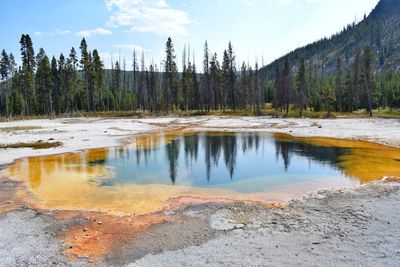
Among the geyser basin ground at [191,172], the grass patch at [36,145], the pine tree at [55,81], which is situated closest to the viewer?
the geyser basin ground at [191,172]

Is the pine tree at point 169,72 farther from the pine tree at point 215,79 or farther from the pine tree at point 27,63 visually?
the pine tree at point 27,63

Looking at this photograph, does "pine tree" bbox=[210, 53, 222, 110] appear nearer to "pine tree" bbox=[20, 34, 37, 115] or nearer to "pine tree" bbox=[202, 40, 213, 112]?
"pine tree" bbox=[202, 40, 213, 112]

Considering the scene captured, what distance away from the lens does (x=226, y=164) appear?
76.6ft

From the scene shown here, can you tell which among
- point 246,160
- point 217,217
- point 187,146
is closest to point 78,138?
point 187,146

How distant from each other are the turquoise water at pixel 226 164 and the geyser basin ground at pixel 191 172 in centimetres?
5

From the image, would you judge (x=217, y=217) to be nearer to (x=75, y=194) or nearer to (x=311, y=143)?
(x=75, y=194)

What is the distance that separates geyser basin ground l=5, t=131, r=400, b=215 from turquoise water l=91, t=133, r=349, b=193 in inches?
1.8

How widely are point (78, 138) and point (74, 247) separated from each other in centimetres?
2639

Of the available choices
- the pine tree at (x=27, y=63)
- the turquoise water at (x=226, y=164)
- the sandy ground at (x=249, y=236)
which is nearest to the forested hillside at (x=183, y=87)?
the pine tree at (x=27, y=63)

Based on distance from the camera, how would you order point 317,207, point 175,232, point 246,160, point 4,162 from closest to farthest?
point 175,232 → point 317,207 → point 4,162 → point 246,160

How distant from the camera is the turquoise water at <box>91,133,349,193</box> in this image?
1816cm

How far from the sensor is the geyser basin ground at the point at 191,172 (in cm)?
1459

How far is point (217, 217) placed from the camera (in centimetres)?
1125

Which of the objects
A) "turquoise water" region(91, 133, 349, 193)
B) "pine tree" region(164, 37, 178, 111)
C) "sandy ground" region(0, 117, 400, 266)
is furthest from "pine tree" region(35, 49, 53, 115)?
"sandy ground" region(0, 117, 400, 266)
